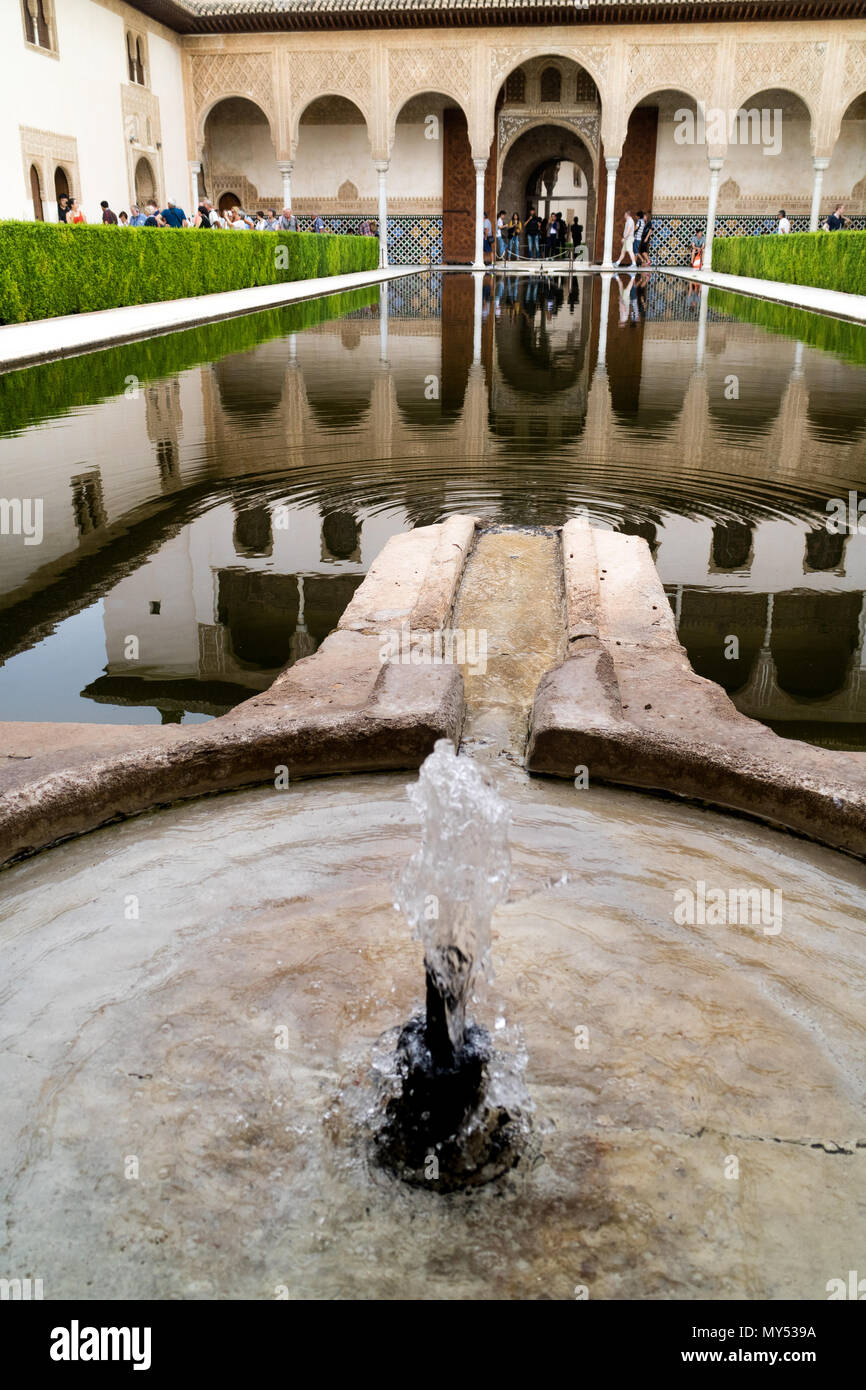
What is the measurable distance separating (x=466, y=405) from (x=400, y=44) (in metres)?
20.8

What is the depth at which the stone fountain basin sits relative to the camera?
4.52 ft

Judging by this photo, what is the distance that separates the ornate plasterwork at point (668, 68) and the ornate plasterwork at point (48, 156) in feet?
39.2

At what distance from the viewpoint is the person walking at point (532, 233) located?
30953mm

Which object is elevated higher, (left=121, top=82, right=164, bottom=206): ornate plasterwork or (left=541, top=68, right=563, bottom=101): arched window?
(left=541, top=68, right=563, bottom=101): arched window

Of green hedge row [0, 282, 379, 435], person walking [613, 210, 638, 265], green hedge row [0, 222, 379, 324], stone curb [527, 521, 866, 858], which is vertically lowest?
stone curb [527, 521, 866, 858]

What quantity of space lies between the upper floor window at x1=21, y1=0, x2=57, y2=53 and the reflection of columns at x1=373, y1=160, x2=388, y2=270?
28.0 ft

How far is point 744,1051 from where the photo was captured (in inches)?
66.8

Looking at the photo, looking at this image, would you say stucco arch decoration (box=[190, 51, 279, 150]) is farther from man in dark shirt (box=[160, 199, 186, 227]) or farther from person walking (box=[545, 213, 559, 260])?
person walking (box=[545, 213, 559, 260])

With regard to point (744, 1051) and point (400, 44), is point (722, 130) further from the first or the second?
point (744, 1051)

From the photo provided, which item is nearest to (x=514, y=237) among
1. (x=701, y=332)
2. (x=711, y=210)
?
(x=711, y=210)

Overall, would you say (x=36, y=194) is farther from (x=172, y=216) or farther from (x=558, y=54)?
(x=558, y=54)

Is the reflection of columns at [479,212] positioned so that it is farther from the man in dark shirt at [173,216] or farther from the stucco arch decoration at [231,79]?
the man in dark shirt at [173,216]

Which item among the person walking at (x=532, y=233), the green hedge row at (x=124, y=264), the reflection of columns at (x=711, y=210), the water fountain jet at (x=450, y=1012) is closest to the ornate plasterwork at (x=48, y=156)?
the green hedge row at (x=124, y=264)

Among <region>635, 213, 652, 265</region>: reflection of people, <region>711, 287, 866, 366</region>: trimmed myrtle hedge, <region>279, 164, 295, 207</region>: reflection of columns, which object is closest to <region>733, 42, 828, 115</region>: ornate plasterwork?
<region>635, 213, 652, 265</region>: reflection of people
